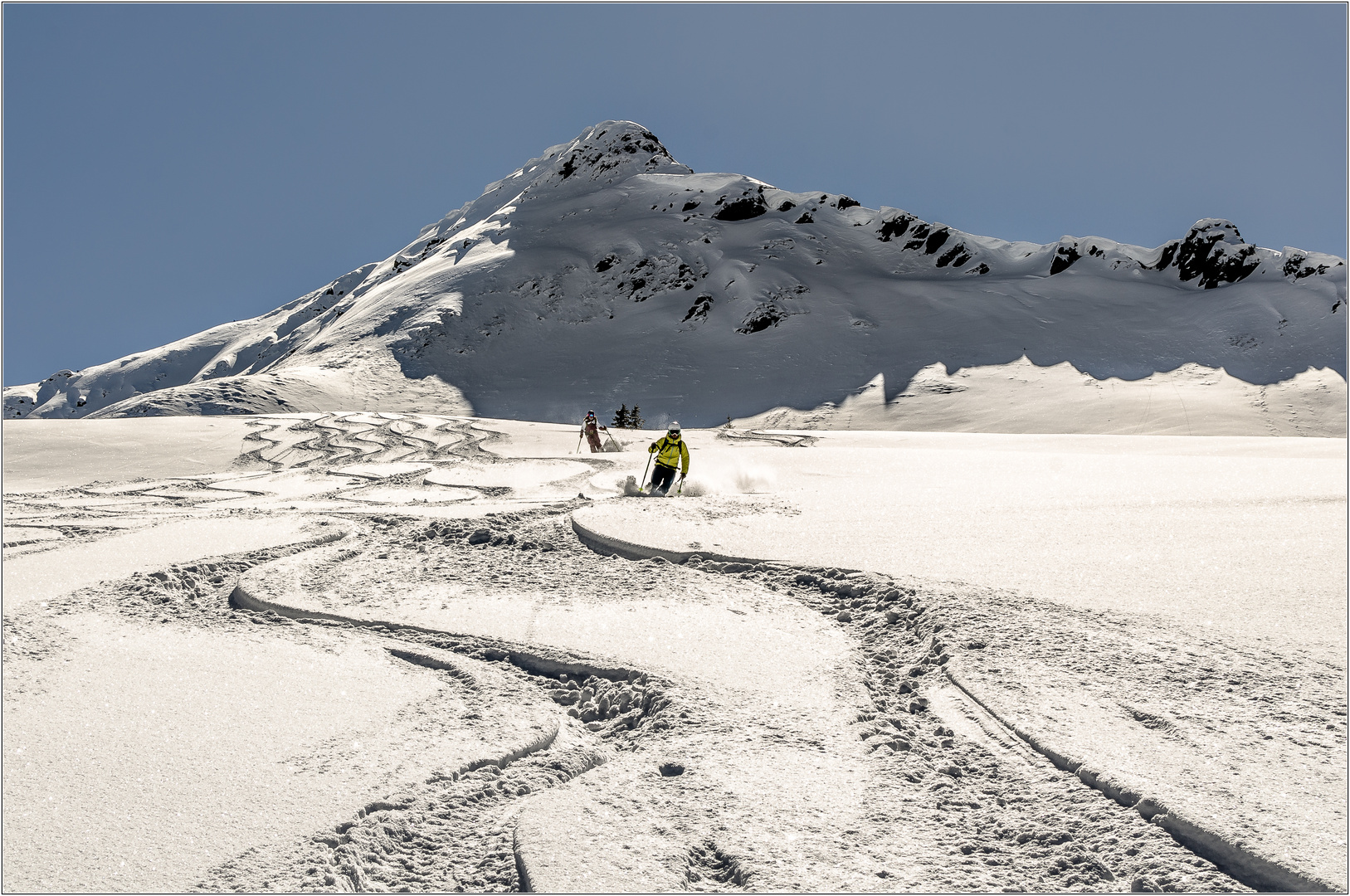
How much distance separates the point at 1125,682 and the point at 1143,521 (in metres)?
4.09

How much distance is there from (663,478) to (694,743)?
7478 mm

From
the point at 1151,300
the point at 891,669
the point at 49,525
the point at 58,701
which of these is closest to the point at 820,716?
the point at 891,669

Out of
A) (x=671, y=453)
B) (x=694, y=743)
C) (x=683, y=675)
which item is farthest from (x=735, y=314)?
(x=694, y=743)

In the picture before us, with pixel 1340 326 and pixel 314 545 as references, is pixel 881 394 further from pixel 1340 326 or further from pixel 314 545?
pixel 314 545

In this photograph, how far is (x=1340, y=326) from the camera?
55875mm

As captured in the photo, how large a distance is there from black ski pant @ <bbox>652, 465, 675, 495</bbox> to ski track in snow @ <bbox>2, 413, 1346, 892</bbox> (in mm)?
4611

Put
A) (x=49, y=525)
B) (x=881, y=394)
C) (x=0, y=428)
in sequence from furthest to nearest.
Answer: (x=881, y=394), (x=0, y=428), (x=49, y=525)

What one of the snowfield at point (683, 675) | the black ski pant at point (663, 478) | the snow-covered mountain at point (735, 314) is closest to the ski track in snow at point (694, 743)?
the snowfield at point (683, 675)

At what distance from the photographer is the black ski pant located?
35.1ft

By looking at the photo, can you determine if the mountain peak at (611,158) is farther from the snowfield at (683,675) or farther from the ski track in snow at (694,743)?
the ski track in snow at (694,743)

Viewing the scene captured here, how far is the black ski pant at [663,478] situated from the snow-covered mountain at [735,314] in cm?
3995

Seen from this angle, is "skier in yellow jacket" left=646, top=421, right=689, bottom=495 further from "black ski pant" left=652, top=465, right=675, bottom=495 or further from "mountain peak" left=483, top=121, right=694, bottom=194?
"mountain peak" left=483, top=121, right=694, bottom=194

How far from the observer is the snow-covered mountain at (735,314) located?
5491 centimetres

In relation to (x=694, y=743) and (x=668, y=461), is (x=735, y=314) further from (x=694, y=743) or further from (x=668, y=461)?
(x=694, y=743)
